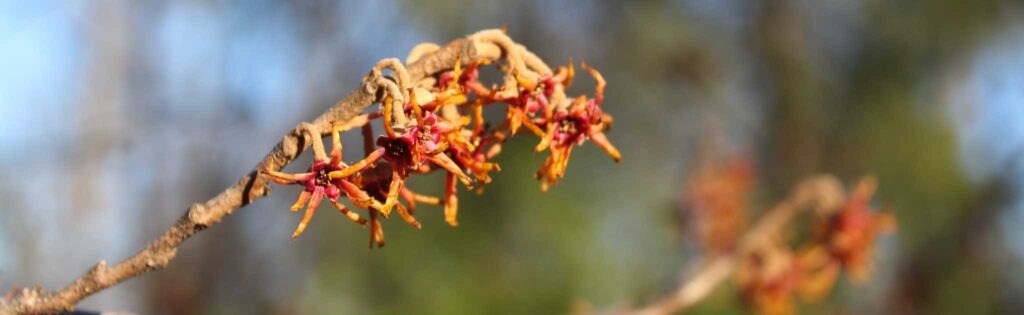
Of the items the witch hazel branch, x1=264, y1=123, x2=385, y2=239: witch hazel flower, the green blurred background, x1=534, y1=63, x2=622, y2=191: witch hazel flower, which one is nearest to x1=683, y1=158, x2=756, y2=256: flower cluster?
the green blurred background

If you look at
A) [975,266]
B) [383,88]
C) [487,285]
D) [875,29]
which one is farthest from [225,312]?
[875,29]

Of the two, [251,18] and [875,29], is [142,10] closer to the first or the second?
[251,18]

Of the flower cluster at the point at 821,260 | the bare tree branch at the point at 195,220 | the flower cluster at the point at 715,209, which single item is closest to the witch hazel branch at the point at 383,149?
the bare tree branch at the point at 195,220

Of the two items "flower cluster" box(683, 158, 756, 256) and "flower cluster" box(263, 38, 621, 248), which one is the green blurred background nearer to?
"flower cluster" box(683, 158, 756, 256)

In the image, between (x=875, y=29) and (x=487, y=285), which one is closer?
(x=487, y=285)

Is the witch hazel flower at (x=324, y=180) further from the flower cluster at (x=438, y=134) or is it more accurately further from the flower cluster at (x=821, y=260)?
the flower cluster at (x=821, y=260)

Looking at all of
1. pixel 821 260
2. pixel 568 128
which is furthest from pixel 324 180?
pixel 821 260

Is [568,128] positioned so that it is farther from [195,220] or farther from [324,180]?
[195,220]
